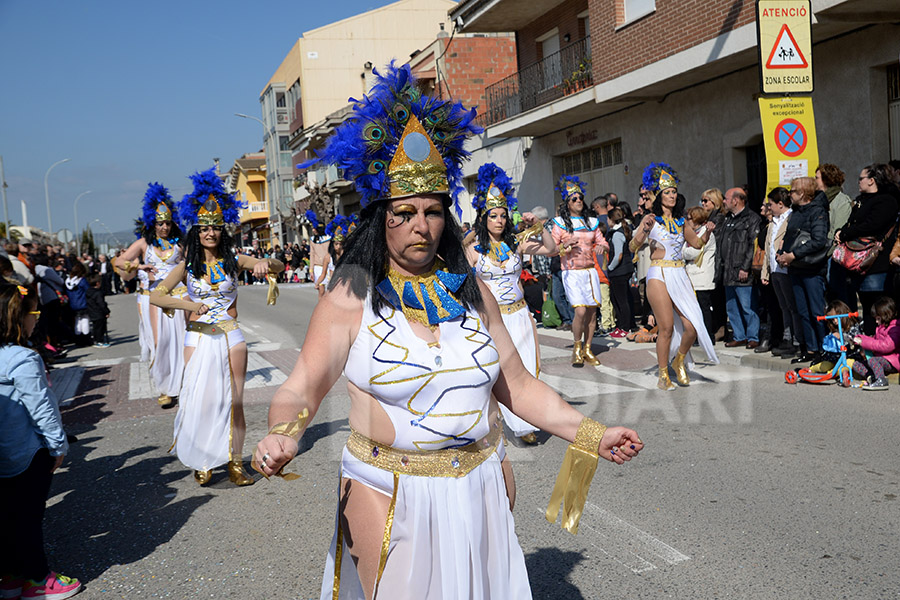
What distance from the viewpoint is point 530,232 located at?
24.9 ft

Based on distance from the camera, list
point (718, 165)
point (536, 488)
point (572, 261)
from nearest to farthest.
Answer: point (536, 488) → point (572, 261) → point (718, 165)

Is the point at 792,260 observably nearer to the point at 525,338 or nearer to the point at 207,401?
the point at 525,338

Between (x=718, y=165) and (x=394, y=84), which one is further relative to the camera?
(x=718, y=165)

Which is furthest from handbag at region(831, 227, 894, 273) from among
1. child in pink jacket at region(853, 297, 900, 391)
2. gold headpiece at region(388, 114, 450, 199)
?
gold headpiece at region(388, 114, 450, 199)

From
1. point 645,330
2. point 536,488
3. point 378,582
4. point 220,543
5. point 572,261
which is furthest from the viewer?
point 645,330

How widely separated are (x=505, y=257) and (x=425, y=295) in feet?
14.4

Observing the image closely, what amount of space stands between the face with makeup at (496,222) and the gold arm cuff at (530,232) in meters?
0.36

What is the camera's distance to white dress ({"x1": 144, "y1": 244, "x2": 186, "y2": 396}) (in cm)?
962

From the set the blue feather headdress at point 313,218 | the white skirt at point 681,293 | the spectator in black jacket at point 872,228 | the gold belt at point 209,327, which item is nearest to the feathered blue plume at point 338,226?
the blue feather headdress at point 313,218

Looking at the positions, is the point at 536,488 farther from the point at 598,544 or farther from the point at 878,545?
the point at 878,545

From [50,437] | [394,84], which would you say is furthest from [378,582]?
[50,437]

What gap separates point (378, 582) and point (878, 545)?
308cm

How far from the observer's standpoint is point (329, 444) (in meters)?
7.13

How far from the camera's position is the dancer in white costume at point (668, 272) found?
848cm
